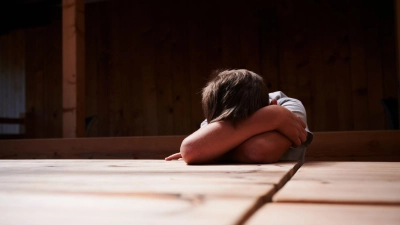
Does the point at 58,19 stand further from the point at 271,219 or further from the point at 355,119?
the point at 271,219

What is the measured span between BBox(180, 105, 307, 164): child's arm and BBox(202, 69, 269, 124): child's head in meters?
0.03

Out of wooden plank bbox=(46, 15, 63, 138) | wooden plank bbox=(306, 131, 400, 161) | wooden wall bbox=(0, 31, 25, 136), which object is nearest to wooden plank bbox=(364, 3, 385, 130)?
wooden plank bbox=(306, 131, 400, 161)

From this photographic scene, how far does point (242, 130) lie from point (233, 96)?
11 centimetres

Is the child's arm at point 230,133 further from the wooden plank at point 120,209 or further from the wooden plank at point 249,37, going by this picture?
the wooden plank at point 249,37

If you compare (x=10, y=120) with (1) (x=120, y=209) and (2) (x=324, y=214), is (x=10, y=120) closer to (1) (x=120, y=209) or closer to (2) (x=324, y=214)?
(1) (x=120, y=209)

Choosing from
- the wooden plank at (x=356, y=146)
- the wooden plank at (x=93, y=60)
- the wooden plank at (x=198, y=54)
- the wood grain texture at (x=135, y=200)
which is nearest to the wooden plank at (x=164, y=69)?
the wooden plank at (x=198, y=54)

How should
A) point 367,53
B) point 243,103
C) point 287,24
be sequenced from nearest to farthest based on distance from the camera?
point 243,103 → point 367,53 → point 287,24

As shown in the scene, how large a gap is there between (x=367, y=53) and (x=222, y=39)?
1529mm

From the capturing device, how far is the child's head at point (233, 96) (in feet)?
3.26

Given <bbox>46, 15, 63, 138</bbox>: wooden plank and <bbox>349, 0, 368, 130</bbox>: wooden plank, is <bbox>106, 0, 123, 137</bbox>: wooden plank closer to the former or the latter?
<bbox>46, 15, 63, 138</bbox>: wooden plank

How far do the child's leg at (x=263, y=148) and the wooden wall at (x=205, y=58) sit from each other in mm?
3215

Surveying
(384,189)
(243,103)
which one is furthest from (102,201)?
(243,103)

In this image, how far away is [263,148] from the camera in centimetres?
93

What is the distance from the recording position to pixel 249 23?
425 cm
